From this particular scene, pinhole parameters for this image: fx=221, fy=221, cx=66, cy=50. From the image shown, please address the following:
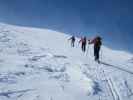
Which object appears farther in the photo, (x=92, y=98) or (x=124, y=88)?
(x=124, y=88)

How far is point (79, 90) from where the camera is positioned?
28.6 ft

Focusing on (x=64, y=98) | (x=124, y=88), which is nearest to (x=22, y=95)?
(x=64, y=98)

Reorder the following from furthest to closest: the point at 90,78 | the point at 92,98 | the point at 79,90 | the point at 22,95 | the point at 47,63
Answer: the point at 47,63
the point at 90,78
the point at 79,90
the point at 92,98
the point at 22,95

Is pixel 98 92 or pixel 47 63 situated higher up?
pixel 47 63

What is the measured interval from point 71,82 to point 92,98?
5.32 feet

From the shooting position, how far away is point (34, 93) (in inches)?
307

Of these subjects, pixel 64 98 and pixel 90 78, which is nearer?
pixel 64 98

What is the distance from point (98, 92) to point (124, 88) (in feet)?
5.41

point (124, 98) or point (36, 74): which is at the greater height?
point (36, 74)

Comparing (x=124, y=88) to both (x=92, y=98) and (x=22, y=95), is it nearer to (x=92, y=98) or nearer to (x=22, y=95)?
(x=92, y=98)

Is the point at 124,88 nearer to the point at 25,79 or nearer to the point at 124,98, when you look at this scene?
the point at 124,98

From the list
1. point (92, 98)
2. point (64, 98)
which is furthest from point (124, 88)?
point (64, 98)

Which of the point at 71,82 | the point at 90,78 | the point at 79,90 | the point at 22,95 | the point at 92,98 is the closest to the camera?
the point at 22,95

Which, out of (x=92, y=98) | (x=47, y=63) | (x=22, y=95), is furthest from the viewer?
(x=47, y=63)
